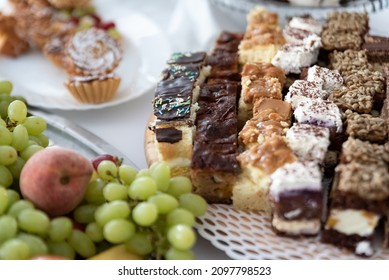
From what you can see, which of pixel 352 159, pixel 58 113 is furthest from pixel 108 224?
pixel 58 113

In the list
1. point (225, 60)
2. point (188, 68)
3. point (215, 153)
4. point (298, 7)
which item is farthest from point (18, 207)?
point (298, 7)

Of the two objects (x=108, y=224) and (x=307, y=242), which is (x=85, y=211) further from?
(x=307, y=242)

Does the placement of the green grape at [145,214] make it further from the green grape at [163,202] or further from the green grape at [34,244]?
the green grape at [34,244]

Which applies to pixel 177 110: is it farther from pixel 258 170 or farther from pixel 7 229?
pixel 7 229

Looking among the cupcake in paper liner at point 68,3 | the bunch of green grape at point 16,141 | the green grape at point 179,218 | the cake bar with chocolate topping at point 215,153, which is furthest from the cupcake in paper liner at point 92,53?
the green grape at point 179,218
